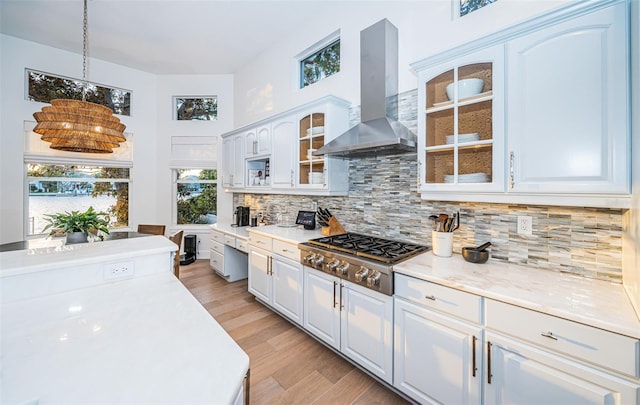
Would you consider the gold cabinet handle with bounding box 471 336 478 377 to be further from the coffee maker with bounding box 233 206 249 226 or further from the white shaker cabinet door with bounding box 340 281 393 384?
the coffee maker with bounding box 233 206 249 226

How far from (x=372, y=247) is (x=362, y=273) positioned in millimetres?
350

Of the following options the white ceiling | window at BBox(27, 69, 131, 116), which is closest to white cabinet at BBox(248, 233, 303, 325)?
the white ceiling

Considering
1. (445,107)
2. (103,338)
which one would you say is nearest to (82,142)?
(103,338)

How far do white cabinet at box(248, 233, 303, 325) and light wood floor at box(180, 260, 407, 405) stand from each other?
0.18 m

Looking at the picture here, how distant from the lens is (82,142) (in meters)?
2.39

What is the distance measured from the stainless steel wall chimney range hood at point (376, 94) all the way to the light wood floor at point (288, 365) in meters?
1.82

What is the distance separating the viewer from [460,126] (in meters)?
1.78

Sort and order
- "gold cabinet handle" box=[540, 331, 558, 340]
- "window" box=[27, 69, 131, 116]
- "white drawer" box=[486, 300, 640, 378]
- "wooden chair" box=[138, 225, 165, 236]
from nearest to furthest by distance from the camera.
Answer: "white drawer" box=[486, 300, 640, 378] < "gold cabinet handle" box=[540, 331, 558, 340] < "wooden chair" box=[138, 225, 165, 236] < "window" box=[27, 69, 131, 116]

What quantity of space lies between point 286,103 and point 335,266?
270 centimetres

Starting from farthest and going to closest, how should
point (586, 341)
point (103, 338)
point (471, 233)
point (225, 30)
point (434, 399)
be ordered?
1. point (225, 30)
2. point (471, 233)
3. point (434, 399)
4. point (586, 341)
5. point (103, 338)

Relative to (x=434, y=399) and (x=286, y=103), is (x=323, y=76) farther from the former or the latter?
(x=434, y=399)

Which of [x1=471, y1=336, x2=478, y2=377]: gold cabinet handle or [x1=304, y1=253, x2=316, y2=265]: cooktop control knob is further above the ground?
[x1=304, y1=253, x2=316, y2=265]: cooktop control knob

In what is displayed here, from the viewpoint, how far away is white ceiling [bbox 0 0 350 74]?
10.3 feet

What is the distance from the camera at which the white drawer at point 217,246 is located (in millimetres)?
3983
